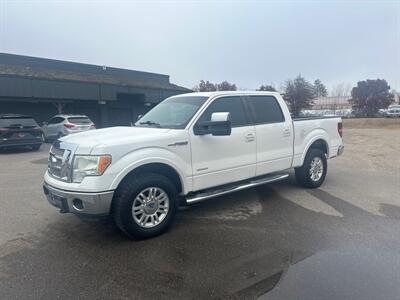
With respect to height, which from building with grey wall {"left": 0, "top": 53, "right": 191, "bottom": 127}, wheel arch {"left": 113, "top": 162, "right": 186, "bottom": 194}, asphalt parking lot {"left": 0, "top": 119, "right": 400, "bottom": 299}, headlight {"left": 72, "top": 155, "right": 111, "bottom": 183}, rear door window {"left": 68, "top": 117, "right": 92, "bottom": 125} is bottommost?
asphalt parking lot {"left": 0, "top": 119, "right": 400, "bottom": 299}

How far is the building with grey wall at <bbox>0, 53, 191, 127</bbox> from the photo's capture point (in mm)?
19922

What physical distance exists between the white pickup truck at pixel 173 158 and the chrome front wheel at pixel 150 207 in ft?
0.04

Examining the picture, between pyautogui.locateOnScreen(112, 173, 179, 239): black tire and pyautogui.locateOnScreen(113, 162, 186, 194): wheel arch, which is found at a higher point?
pyautogui.locateOnScreen(113, 162, 186, 194): wheel arch

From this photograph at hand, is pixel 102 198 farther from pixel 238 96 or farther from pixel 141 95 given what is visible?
pixel 141 95

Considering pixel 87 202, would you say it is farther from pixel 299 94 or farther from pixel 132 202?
pixel 299 94

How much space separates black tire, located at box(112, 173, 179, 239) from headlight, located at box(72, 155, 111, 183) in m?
0.36

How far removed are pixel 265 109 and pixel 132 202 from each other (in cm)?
299

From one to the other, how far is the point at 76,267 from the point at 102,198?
0.79 meters

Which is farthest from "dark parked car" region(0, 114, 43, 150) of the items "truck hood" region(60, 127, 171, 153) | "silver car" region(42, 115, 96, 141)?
"truck hood" region(60, 127, 171, 153)

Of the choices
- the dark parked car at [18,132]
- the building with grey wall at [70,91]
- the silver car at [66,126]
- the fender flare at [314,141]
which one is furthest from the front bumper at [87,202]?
the building with grey wall at [70,91]

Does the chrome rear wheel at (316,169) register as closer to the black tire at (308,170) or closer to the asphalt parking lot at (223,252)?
the black tire at (308,170)

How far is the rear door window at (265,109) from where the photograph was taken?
5.41 metres

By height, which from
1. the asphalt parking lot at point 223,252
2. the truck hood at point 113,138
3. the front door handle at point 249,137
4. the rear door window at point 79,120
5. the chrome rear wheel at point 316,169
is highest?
the rear door window at point 79,120

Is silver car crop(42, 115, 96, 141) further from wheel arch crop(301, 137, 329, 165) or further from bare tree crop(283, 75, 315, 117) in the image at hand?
bare tree crop(283, 75, 315, 117)
